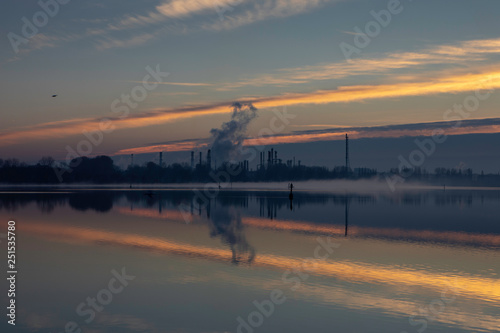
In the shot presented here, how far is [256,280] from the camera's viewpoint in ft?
74.2

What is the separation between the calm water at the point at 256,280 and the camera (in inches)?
659

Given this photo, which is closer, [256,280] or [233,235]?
[256,280]

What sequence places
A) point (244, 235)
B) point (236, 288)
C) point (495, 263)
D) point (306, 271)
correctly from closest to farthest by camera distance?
point (236, 288), point (306, 271), point (495, 263), point (244, 235)

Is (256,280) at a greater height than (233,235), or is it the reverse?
(256,280)

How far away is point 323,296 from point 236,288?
11.9 ft

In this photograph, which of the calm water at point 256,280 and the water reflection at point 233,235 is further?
the water reflection at point 233,235

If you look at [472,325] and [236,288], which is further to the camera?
[236,288]

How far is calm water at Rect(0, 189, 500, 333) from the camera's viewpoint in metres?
16.7

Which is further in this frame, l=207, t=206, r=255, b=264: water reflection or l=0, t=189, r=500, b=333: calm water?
l=207, t=206, r=255, b=264: water reflection

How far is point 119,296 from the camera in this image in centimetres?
1984

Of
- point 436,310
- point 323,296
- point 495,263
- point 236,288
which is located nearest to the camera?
point 436,310

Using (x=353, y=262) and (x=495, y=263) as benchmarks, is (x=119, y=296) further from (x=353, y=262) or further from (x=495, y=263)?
(x=495, y=263)

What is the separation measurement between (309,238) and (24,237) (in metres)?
20.4

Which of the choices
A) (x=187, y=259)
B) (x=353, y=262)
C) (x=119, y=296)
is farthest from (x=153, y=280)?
(x=353, y=262)
